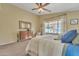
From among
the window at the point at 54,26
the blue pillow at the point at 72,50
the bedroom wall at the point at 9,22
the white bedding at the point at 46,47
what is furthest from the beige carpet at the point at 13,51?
the blue pillow at the point at 72,50

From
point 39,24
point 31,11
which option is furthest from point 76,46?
point 31,11

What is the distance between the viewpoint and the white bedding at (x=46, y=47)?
1.71 meters

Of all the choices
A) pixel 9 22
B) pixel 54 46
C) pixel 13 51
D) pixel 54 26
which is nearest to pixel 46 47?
pixel 54 46

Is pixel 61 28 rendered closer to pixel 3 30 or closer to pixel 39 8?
pixel 39 8

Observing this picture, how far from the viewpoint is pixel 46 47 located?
7.06 ft

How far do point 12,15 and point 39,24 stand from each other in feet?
5.64

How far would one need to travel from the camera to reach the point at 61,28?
258 cm

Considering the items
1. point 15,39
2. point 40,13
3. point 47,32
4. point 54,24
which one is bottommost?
point 15,39

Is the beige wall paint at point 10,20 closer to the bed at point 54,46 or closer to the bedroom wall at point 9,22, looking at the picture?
the bedroom wall at point 9,22

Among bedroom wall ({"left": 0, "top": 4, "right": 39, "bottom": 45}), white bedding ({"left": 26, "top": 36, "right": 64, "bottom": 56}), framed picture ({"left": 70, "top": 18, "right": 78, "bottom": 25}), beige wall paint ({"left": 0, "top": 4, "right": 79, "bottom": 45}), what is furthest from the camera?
bedroom wall ({"left": 0, "top": 4, "right": 39, "bottom": 45})

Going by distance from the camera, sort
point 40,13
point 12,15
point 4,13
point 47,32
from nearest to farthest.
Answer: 1. point 47,32
2. point 40,13
3. point 4,13
4. point 12,15

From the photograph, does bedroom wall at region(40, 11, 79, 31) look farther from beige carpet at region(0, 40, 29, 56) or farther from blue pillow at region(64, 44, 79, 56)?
beige carpet at region(0, 40, 29, 56)

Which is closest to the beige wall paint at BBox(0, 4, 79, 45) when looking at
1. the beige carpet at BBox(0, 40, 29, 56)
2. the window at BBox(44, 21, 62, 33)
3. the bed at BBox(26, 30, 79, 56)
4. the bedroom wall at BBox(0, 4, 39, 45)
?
the bedroom wall at BBox(0, 4, 39, 45)

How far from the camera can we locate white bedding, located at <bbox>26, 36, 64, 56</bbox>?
171 centimetres
